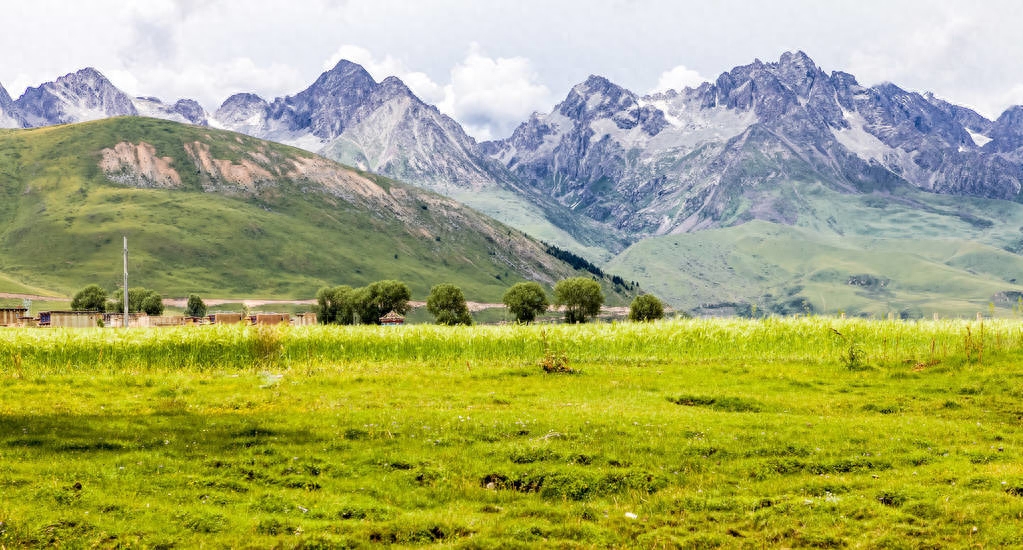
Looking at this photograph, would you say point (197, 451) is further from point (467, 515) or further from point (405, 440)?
point (467, 515)

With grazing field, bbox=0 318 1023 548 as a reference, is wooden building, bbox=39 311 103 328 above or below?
above

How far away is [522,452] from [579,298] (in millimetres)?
166805

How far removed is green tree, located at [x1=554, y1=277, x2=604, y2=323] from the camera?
612ft

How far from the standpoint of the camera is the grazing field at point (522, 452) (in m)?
15.0

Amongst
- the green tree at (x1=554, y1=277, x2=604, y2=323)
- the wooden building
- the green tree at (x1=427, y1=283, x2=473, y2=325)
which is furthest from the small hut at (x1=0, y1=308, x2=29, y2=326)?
the green tree at (x1=554, y1=277, x2=604, y2=323)

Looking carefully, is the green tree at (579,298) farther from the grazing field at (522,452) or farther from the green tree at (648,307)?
the grazing field at (522,452)

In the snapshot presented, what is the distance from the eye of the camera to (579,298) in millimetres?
186375

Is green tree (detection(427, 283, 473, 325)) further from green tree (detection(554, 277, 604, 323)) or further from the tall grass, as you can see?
the tall grass

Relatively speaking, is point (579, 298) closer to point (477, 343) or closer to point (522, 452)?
point (477, 343)

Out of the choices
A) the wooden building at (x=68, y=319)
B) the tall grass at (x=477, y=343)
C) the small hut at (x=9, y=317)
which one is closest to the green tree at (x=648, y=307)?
the wooden building at (x=68, y=319)

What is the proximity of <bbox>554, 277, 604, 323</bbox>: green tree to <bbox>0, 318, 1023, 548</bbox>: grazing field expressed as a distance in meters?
145

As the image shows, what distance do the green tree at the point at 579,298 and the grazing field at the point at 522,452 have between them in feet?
476

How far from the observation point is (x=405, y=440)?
72.4 ft

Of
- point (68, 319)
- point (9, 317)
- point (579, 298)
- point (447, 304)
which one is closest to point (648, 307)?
point (579, 298)
